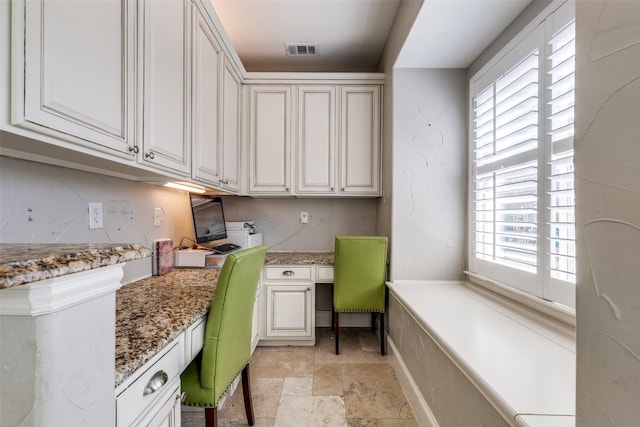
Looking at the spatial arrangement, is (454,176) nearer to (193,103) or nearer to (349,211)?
(349,211)

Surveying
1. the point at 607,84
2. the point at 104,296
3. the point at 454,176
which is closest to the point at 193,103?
the point at 104,296

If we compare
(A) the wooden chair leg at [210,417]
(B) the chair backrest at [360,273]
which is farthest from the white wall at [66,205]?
(B) the chair backrest at [360,273]

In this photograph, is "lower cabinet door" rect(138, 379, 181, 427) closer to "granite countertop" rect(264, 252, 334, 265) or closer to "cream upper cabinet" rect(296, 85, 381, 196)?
"granite countertop" rect(264, 252, 334, 265)

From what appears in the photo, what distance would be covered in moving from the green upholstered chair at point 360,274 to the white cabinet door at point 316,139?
2.11 feet

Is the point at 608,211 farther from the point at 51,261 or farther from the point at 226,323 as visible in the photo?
the point at 226,323

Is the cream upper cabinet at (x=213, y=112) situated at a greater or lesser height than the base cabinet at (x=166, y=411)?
greater

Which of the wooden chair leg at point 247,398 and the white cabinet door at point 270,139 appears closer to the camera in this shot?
the wooden chair leg at point 247,398

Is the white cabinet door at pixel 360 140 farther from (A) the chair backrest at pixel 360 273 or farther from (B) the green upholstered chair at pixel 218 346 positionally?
(B) the green upholstered chair at pixel 218 346

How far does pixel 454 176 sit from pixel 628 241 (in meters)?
1.77

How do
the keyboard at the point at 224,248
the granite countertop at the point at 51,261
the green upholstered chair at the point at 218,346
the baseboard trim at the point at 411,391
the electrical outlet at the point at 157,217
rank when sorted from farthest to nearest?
the keyboard at the point at 224,248
the electrical outlet at the point at 157,217
the baseboard trim at the point at 411,391
the green upholstered chair at the point at 218,346
the granite countertop at the point at 51,261

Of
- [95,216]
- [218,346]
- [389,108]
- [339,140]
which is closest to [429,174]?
[389,108]

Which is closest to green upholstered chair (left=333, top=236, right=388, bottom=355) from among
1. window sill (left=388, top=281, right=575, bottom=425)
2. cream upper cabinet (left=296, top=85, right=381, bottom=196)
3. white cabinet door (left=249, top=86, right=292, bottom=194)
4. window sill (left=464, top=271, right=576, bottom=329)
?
window sill (left=388, top=281, right=575, bottom=425)

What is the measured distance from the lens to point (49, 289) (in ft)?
1.32

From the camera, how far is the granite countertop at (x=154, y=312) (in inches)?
29.1
